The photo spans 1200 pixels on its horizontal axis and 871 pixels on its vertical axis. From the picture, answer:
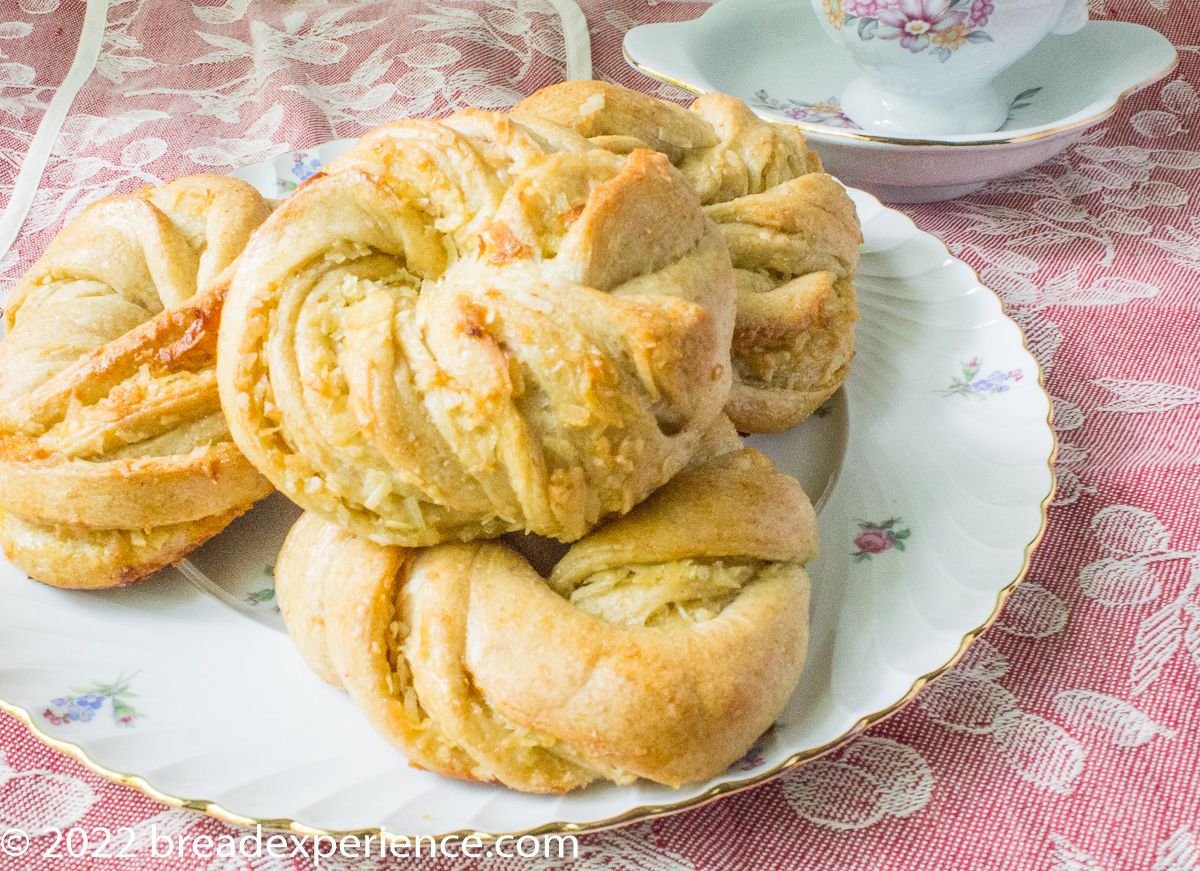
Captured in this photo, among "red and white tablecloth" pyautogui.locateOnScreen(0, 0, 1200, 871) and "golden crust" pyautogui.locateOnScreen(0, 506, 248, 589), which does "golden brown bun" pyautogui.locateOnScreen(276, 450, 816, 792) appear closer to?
"red and white tablecloth" pyautogui.locateOnScreen(0, 0, 1200, 871)

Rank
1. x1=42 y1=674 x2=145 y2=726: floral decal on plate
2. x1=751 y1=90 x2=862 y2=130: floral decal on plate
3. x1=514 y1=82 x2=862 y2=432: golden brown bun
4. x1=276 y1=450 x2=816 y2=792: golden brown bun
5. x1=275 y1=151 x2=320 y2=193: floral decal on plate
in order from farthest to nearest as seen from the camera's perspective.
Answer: x1=751 y1=90 x2=862 y2=130: floral decal on plate → x1=275 y1=151 x2=320 y2=193: floral decal on plate → x1=514 y1=82 x2=862 y2=432: golden brown bun → x1=42 y1=674 x2=145 y2=726: floral decal on plate → x1=276 y1=450 x2=816 y2=792: golden brown bun

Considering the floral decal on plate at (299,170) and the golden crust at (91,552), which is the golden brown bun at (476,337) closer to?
the golden crust at (91,552)

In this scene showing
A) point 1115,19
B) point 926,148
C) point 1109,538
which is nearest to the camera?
point 1109,538

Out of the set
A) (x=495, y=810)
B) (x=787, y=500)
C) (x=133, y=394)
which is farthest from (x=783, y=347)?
(x=133, y=394)

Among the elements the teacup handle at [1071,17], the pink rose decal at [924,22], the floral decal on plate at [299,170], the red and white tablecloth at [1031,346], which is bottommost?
the red and white tablecloth at [1031,346]

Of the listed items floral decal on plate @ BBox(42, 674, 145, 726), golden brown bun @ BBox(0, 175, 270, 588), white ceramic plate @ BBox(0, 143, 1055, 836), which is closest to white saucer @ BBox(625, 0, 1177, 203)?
white ceramic plate @ BBox(0, 143, 1055, 836)

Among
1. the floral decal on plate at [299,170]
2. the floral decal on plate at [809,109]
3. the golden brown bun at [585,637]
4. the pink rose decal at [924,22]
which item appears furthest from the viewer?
the floral decal on plate at [809,109]

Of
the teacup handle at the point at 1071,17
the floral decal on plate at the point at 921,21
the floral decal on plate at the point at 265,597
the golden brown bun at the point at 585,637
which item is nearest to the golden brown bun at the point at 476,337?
the golden brown bun at the point at 585,637

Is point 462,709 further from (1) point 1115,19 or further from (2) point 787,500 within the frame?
(1) point 1115,19
